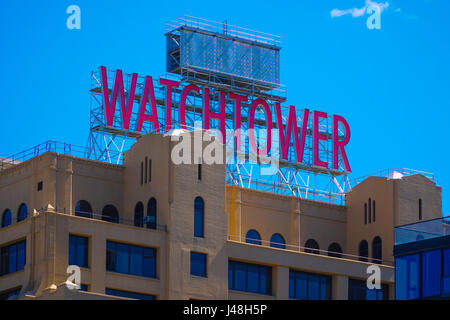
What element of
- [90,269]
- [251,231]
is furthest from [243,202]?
[90,269]

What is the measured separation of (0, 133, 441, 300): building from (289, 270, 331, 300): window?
0.10 meters

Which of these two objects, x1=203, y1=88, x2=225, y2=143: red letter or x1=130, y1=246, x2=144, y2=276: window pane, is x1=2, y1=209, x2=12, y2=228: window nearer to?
x1=130, y1=246, x2=144, y2=276: window pane

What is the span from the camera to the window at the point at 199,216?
107 meters

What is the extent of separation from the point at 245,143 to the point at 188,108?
5714 mm

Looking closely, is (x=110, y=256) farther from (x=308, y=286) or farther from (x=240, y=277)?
(x=308, y=286)

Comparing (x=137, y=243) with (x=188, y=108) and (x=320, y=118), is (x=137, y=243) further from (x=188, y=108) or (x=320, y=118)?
(x=320, y=118)

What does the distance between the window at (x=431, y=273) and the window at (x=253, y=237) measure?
1243 inches

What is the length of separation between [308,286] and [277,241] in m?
5.68

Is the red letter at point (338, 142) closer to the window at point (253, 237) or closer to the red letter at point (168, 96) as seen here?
the window at point (253, 237)

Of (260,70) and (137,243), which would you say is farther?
(260,70)

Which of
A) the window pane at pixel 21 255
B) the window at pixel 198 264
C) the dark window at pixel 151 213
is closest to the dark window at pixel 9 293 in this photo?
the window pane at pixel 21 255

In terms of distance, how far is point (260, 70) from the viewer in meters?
126
